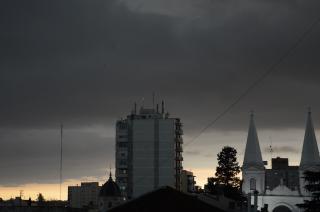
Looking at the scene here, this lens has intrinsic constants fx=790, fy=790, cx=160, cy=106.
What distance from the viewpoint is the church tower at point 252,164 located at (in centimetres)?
15212

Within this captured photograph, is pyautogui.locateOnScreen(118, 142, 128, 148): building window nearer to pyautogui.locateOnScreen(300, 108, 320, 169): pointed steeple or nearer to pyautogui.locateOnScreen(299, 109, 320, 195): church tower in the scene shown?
pyautogui.locateOnScreen(299, 109, 320, 195): church tower

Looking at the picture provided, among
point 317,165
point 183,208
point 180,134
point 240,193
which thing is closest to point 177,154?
point 180,134

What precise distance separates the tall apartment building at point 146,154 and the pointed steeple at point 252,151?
50.7 feet

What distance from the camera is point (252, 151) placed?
153m

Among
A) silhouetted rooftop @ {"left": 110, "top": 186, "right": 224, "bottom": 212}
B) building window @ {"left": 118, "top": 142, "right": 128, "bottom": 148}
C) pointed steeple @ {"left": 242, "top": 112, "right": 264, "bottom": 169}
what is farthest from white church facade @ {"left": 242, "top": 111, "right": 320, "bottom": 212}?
silhouetted rooftop @ {"left": 110, "top": 186, "right": 224, "bottom": 212}

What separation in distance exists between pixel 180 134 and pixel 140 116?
38.0 feet

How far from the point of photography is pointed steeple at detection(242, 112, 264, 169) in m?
152

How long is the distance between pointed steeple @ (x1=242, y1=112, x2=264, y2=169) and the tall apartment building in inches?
609

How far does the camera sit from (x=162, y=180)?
15800cm

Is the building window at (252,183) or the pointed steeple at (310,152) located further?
the building window at (252,183)

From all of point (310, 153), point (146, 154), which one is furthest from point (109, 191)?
point (310, 153)

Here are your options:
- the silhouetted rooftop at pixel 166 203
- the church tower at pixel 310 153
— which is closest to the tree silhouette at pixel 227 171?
the church tower at pixel 310 153

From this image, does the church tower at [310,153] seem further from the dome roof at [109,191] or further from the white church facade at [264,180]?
the dome roof at [109,191]

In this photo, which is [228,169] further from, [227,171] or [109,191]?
[109,191]
